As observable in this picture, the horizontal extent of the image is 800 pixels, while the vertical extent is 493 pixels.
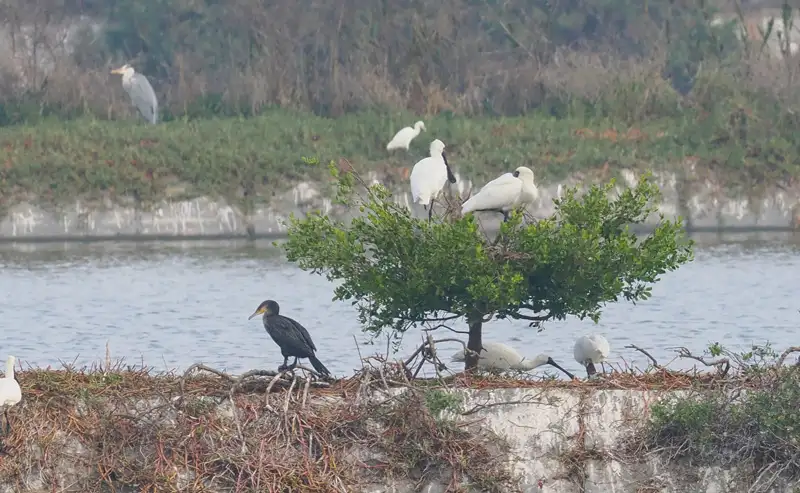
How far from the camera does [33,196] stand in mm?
31516

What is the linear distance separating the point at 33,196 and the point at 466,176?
25.6 ft

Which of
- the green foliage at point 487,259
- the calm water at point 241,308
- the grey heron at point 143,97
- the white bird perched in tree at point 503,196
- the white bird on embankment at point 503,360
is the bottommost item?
the calm water at point 241,308

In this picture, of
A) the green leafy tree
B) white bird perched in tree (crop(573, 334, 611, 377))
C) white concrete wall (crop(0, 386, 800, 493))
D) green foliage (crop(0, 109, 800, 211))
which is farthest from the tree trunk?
green foliage (crop(0, 109, 800, 211))

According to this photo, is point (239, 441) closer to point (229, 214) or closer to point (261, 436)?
point (261, 436)

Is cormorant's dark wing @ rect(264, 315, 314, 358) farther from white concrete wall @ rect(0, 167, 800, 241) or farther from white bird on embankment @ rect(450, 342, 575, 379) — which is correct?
white concrete wall @ rect(0, 167, 800, 241)

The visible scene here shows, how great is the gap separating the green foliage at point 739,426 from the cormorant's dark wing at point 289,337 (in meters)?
2.35

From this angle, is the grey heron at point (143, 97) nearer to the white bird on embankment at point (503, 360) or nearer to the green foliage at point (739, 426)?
the white bird on embankment at point (503, 360)

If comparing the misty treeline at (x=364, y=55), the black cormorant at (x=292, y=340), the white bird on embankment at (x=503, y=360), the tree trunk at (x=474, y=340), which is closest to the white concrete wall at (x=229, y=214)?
the misty treeline at (x=364, y=55)

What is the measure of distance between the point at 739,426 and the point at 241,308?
1446 cm

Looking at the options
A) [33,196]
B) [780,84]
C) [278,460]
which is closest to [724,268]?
[780,84]

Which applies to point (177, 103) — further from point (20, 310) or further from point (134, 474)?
point (134, 474)

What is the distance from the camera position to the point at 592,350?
41.7 ft

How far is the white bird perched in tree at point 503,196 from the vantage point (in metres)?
12.4

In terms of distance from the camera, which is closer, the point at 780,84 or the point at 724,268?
the point at 724,268
